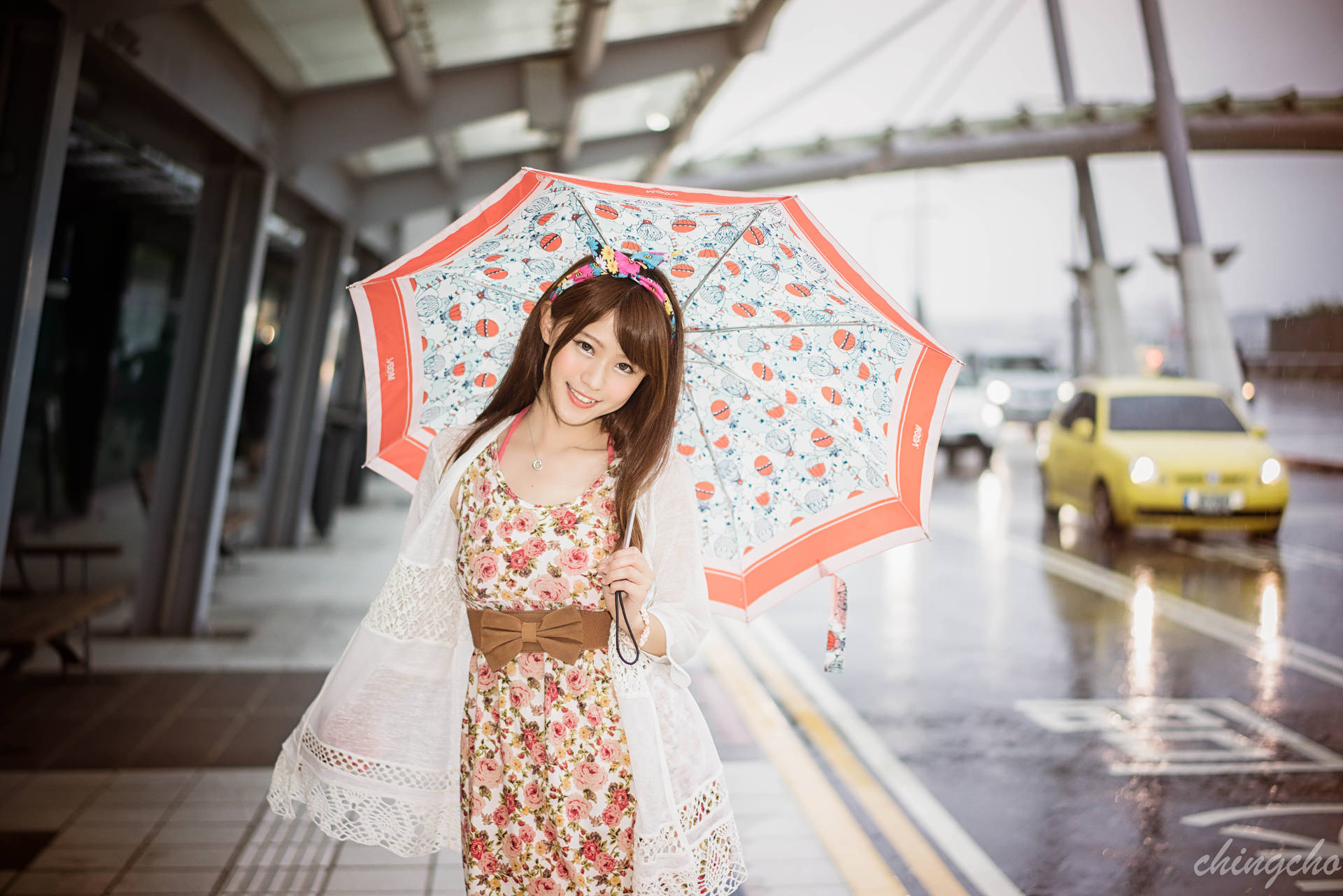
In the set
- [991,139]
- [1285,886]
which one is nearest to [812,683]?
[1285,886]

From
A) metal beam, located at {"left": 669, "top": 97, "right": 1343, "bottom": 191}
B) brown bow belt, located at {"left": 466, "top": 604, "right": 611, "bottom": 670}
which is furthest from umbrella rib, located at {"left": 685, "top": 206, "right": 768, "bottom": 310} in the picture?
metal beam, located at {"left": 669, "top": 97, "right": 1343, "bottom": 191}

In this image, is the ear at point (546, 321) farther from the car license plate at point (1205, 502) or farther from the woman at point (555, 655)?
the car license plate at point (1205, 502)

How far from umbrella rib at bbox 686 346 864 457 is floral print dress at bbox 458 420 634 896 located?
1.89 ft

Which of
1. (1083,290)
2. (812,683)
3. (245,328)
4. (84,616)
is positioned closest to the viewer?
(84,616)

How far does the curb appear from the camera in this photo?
19.5 meters

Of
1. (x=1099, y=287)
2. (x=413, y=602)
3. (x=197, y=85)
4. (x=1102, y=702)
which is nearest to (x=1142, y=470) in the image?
(x=1102, y=702)

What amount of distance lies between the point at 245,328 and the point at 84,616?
2.38m

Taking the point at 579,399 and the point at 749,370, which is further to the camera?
the point at 749,370

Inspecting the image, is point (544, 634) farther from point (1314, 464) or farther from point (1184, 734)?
point (1314, 464)

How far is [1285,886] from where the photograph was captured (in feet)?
12.8

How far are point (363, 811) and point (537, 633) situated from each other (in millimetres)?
591

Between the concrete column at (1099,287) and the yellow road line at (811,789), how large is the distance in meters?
26.4

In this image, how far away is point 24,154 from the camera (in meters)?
4.29

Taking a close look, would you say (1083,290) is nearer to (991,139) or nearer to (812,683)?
(991,139)
